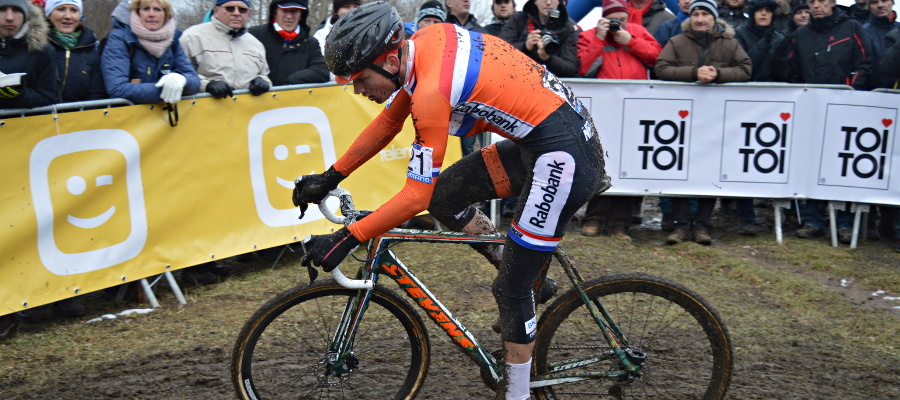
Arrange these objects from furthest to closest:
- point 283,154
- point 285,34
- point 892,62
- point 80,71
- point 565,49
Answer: point 565,49, point 892,62, point 285,34, point 283,154, point 80,71

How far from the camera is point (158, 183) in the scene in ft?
21.0

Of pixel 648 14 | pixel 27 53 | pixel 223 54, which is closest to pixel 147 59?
pixel 223 54

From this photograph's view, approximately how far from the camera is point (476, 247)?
4312 millimetres

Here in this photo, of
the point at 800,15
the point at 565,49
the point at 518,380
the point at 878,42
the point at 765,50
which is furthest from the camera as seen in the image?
the point at 800,15

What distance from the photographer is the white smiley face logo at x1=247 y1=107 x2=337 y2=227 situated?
7027mm

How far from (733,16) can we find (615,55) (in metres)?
1.75

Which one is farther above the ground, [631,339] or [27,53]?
[27,53]

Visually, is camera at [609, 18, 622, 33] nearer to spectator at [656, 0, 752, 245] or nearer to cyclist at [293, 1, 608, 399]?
spectator at [656, 0, 752, 245]

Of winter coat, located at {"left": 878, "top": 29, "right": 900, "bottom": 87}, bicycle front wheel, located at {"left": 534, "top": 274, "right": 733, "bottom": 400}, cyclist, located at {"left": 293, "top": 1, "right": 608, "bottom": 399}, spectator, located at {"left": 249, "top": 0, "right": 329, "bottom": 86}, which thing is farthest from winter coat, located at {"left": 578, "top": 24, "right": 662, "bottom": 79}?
cyclist, located at {"left": 293, "top": 1, "right": 608, "bottom": 399}

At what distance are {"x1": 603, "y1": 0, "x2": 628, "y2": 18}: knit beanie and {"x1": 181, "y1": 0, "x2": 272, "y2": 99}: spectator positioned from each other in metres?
3.50

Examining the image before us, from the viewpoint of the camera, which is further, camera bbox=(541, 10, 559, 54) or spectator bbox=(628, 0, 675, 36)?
spectator bbox=(628, 0, 675, 36)

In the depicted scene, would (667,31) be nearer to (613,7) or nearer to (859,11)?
(613,7)

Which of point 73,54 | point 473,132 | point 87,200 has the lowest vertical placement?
point 87,200

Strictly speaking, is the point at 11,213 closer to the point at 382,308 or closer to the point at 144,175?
the point at 144,175
